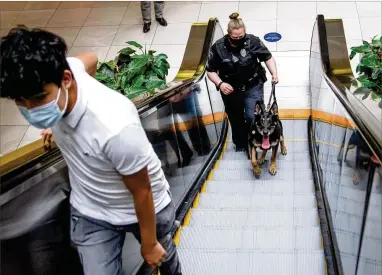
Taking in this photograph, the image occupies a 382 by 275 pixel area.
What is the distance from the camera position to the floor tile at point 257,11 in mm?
8648

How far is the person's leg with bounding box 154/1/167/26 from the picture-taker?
27.9 ft

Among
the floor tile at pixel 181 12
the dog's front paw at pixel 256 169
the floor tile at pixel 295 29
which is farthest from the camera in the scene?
the floor tile at pixel 181 12

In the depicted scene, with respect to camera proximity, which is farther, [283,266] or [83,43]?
[83,43]

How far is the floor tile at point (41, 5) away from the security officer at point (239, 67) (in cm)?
517

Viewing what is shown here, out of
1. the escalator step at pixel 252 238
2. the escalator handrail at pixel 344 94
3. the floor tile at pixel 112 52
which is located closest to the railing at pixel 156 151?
the escalator step at pixel 252 238

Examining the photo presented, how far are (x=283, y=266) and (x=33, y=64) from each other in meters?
2.39

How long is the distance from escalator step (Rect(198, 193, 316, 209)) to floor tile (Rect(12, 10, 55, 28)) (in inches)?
217

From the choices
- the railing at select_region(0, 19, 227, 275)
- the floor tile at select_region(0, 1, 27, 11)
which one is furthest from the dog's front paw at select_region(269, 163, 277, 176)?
the floor tile at select_region(0, 1, 27, 11)

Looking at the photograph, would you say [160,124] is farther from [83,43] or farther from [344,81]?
[83,43]

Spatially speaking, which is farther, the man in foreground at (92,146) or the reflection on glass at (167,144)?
the reflection on glass at (167,144)

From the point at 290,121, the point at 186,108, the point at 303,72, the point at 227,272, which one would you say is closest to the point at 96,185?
the point at 227,272

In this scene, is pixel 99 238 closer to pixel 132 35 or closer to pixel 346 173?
pixel 346 173

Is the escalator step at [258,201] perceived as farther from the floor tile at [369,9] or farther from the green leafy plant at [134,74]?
the floor tile at [369,9]

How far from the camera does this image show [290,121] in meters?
6.78
